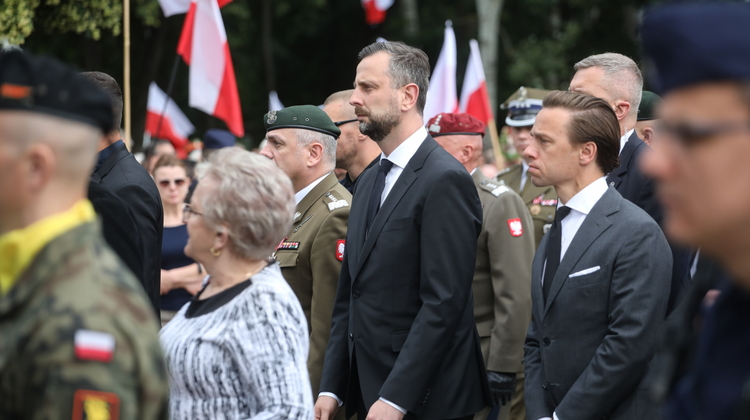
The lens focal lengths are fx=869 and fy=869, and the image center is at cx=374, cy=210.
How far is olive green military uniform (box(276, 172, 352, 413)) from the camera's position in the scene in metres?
4.52

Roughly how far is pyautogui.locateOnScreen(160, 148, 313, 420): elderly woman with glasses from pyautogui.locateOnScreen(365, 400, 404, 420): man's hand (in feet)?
3.42

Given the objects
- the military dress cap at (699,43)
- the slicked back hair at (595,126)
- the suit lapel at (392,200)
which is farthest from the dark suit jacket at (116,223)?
the military dress cap at (699,43)

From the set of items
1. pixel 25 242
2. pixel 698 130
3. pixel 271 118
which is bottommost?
pixel 271 118

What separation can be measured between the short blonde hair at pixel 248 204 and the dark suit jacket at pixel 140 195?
1.22 meters

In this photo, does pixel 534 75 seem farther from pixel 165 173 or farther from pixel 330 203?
pixel 330 203

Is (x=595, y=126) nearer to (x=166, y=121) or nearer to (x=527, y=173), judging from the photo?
(x=527, y=173)

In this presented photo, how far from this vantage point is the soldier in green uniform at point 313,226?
453cm

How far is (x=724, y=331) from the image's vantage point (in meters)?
1.68

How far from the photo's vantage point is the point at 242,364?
2.51 m

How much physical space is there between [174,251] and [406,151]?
3.28m

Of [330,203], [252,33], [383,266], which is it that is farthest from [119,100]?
[252,33]

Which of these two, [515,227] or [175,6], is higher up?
[175,6]

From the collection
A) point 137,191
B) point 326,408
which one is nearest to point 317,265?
point 326,408

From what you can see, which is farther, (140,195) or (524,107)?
(524,107)
